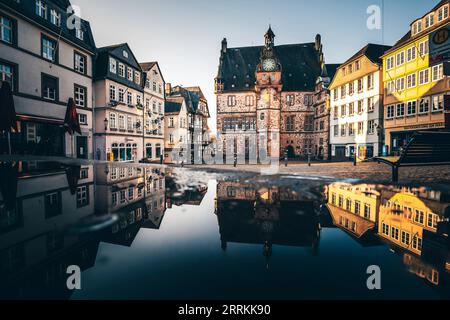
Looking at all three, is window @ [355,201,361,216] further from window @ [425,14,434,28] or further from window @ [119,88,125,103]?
window @ [425,14,434,28]

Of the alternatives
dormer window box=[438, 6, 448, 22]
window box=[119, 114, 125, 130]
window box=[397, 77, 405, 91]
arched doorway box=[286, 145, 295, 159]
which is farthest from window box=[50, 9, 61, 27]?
arched doorway box=[286, 145, 295, 159]

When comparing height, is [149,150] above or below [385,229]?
above

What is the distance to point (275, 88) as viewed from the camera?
3844 centimetres

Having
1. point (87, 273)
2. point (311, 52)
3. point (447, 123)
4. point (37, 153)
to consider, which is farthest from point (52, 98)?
point (311, 52)

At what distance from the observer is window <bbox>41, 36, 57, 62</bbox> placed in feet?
58.6

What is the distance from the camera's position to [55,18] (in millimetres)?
19141

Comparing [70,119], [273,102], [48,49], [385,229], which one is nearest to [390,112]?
[273,102]

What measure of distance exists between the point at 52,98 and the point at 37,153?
4.99m

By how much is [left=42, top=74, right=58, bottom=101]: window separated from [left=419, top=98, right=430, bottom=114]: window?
34557mm

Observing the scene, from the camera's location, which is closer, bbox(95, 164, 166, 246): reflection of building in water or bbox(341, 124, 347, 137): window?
bbox(95, 164, 166, 246): reflection of building in water

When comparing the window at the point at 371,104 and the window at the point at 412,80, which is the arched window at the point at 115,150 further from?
the window at the point at 412,80

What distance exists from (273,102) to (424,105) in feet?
68.8

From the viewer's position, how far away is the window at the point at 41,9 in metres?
17.4

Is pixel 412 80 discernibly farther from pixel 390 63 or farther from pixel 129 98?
pixel 129 98
